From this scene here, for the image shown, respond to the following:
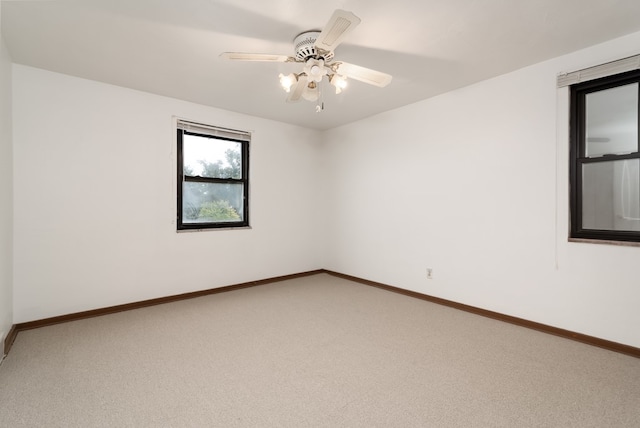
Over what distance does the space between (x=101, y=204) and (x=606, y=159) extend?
4719 mm

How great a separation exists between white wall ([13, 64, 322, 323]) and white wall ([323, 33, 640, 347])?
6.53 feet

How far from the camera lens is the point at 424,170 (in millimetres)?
3820

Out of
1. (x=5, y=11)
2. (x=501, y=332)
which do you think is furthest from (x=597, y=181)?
(x=5, y=11)

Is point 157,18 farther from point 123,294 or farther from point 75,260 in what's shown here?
point 123,294

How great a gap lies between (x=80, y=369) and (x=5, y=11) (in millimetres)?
2477

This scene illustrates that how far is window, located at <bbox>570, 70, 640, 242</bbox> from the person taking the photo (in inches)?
96.5

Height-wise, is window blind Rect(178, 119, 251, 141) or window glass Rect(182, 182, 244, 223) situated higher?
window blind Rect(178, 119, 251, 141)

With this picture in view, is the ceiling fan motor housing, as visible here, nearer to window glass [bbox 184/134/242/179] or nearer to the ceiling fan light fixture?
the ceiling fan light fixture

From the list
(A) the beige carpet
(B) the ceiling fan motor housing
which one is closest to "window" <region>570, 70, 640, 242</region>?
(A) the beige carpet

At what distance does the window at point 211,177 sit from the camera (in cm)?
388

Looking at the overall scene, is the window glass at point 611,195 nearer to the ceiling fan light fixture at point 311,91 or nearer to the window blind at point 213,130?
the ceiling fan light fixture at point 311,91

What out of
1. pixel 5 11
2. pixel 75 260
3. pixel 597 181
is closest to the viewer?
pixel 5 11

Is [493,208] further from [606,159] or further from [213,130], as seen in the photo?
[213,130]

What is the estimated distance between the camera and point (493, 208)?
10.5 feet
